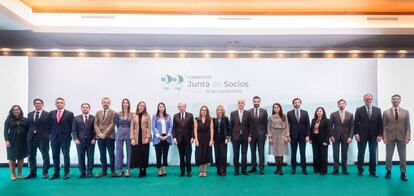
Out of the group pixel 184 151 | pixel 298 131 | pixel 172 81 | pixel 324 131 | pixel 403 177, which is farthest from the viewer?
pixel 172 81

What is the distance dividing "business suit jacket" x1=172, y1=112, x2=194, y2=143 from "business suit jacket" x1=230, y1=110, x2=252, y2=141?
30.2 inches

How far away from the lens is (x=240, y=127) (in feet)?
22.5

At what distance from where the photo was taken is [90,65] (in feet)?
26.0

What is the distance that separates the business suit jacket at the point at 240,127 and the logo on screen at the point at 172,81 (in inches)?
65.4

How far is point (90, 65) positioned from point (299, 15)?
4.49 metres

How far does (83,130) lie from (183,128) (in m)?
1.77

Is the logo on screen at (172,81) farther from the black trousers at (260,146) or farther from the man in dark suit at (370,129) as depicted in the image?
the man in dark suit at (370,129)

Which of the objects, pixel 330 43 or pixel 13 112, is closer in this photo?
pixel 13 112

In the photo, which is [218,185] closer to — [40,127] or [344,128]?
[344,128]

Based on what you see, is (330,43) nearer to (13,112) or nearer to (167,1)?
(167,1)

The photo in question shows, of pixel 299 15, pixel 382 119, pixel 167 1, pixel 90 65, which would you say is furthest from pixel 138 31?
pixel 382 119

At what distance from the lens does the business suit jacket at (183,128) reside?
6.67m

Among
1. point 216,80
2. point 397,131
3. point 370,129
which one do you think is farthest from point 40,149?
point 397,131

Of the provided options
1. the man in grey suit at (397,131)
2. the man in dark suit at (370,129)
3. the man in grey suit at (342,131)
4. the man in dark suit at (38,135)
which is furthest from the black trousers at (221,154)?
the man in dark suit at (38,135)
